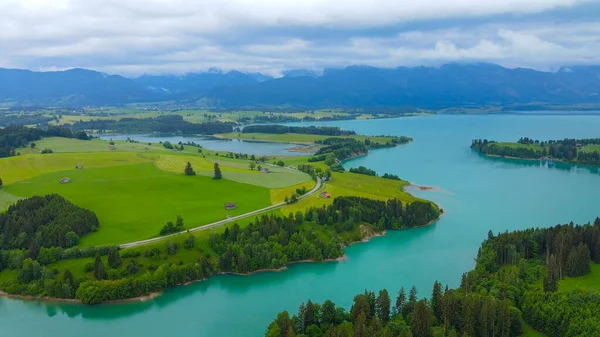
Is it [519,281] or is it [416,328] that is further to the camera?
[519,281]

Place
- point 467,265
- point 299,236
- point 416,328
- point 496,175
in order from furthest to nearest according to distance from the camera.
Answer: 1. point 496,175
2. point 299,236
3. point 467,265
4. point 416,328

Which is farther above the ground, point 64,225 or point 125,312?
point 64,225

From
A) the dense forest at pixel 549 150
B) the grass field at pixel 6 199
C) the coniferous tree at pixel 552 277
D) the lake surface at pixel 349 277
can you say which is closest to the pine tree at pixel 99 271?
the lake surface at pixel 349 277

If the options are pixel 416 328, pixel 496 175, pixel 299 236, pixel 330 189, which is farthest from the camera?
pixel 496 175

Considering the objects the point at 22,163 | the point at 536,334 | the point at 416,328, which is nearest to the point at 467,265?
the point at 536,334

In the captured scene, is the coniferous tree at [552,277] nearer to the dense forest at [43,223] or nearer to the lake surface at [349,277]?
the lake surface at [349,277]

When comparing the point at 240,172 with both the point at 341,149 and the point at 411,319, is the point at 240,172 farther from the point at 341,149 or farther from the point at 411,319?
the point at 411,319

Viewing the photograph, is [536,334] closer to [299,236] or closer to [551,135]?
[299,236]

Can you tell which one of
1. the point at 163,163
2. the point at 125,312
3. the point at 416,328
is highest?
the point at 163,163
